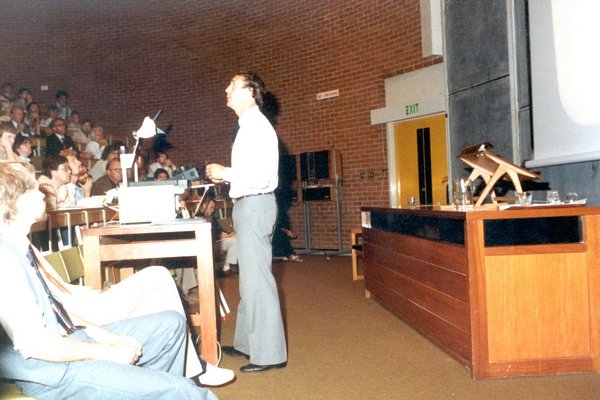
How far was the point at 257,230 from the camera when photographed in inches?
101

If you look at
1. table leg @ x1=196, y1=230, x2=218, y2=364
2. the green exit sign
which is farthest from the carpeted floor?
the green exit sign

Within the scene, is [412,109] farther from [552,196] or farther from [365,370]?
[365,370]

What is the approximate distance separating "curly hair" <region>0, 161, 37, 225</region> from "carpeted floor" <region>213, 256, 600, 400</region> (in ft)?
4.22

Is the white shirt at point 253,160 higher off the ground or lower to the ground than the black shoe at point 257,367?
higher

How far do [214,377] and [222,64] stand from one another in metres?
6.99

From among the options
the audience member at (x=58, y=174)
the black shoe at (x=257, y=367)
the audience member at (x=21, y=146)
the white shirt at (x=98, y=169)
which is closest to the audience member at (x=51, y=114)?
the white shirt at (x=98, y=169)

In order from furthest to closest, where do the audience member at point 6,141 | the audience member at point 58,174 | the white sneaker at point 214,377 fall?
the audience member at point 6,141
the audience member at point 58,174
the white sneaker at point 214,377

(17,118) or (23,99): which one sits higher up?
(23,99)

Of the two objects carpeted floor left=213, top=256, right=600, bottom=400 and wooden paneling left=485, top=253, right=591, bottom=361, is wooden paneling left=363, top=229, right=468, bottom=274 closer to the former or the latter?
wooden paneling left=485, top=253, right=591, bottom=361

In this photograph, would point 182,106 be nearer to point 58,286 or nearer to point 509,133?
point 509,133

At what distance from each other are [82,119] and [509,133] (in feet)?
24.5

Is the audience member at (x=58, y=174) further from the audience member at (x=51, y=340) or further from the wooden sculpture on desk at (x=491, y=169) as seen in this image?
the wooden sculpture on desk at (x=491, y=169)

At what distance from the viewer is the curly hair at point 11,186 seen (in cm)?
142

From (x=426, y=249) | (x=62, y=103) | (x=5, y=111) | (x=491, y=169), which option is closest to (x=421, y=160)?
(x=491, y=169)
